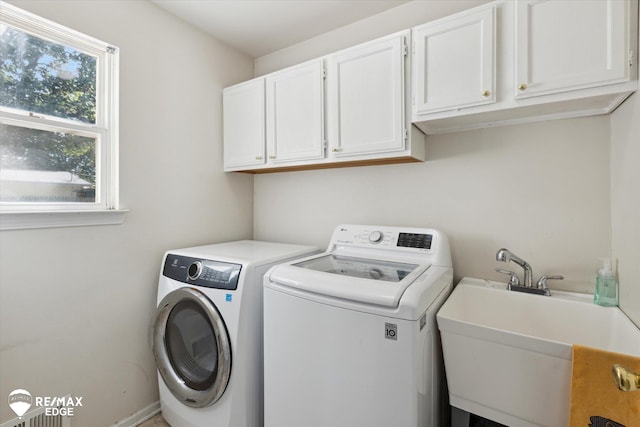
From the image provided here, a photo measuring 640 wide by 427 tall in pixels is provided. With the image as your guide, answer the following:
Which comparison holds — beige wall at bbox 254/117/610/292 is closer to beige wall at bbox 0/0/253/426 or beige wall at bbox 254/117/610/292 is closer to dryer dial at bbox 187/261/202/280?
dryer dial at bbox 187/261/202/280

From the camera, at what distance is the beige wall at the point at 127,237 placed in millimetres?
1397

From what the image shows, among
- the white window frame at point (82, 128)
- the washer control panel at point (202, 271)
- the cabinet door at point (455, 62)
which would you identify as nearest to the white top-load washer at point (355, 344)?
the washer control panel at point (202, 271)

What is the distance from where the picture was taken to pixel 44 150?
1501 mm

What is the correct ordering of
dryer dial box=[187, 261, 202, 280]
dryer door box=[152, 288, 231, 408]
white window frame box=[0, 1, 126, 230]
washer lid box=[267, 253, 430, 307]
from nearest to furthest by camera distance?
washer lid box=[267, 253, 430, 307], white window frame box=[0, 1, 126, 230], dryer door box=[152, 288, 231, 408], dryer dial box=[187, 261, 202, 280]

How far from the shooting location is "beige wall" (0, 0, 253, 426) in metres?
1.40

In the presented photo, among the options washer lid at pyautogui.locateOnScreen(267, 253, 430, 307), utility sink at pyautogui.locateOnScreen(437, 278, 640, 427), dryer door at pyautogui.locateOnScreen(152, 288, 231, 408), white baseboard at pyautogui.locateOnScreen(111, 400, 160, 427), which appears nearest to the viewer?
utility sink at pyautogui.locateOnScreen(437, 278, 640, 427)

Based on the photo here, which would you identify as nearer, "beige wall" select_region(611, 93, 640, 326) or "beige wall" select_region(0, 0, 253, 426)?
"beige wall" select_region(611, 93, 640, 326)

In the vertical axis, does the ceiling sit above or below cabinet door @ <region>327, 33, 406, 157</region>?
above

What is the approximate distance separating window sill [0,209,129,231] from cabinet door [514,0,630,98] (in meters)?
2.11

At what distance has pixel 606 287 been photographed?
126cm

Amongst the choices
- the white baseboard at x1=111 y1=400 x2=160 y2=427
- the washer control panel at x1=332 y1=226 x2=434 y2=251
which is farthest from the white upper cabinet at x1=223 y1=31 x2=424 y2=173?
the white baseboard at x1=111 y1=400 x2=160 y2=427

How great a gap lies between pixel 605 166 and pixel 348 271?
1.28 m

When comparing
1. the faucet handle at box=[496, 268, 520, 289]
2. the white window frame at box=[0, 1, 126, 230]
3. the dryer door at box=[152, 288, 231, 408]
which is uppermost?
the white window frame at box=[0, 1, 126, 230]

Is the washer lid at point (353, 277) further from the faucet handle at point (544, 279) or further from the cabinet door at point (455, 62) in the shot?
the cabinet door at point (455, 62)
